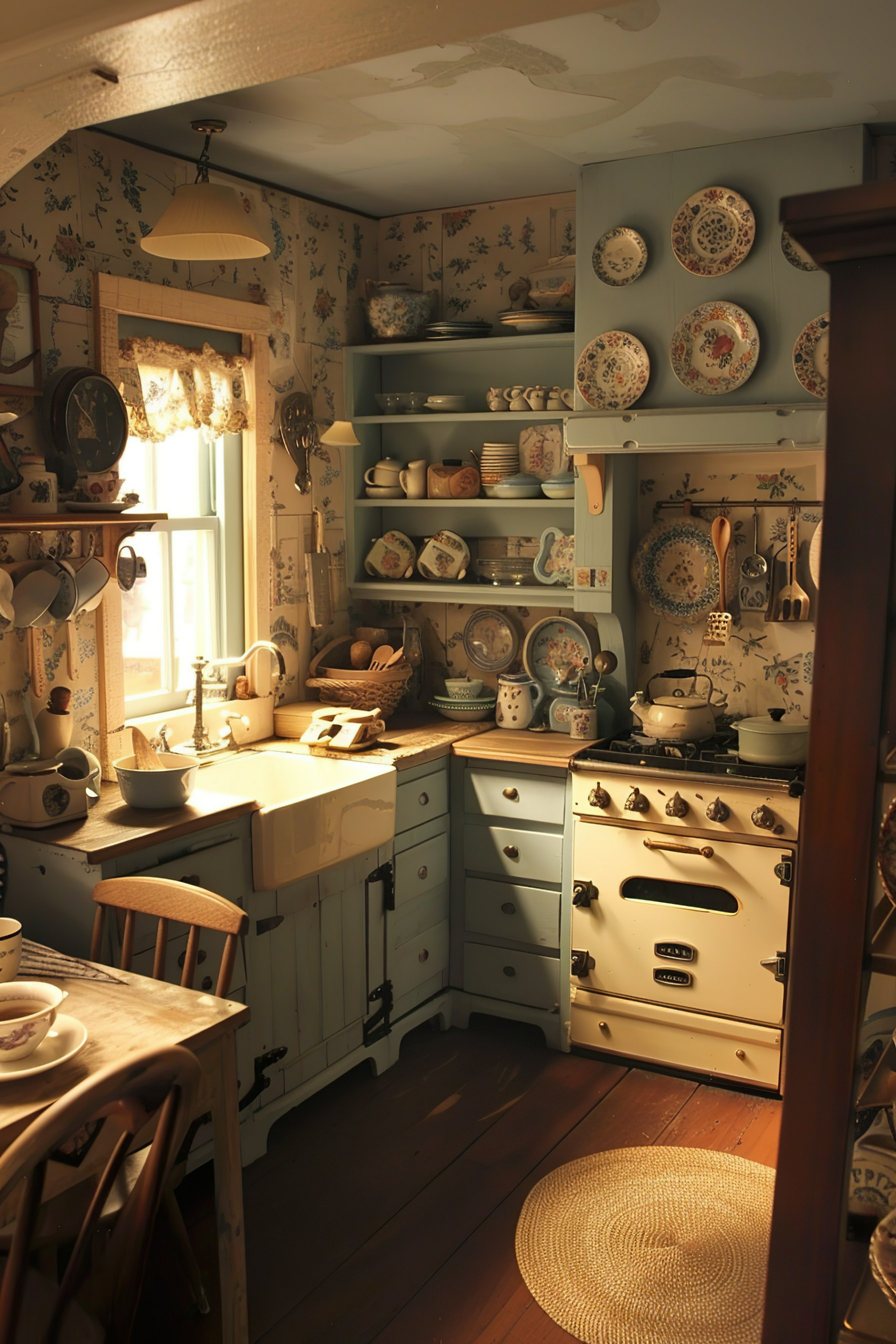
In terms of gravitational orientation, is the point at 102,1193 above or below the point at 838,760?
below

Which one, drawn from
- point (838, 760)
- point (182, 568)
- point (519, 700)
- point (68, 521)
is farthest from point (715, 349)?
point (838, 760)

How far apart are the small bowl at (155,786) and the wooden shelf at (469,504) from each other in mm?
1434

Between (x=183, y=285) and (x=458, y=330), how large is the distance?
3.09ft

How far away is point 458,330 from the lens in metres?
3.77

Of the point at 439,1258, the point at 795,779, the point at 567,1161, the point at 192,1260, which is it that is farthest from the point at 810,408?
the point at 192,1260

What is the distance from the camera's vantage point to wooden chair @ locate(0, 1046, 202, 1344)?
1.34m

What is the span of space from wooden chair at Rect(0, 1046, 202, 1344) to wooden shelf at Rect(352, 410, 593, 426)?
8.12ft

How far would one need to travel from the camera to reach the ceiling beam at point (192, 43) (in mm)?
1591

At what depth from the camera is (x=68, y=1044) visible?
5.75ft

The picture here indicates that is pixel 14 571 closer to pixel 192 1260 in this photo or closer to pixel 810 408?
pixel 192 1260

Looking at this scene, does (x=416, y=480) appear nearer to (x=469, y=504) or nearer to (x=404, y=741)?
(x=469, y=504)

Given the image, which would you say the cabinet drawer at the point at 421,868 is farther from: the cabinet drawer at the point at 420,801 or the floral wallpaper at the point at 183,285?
the floral wallpaper at the point at 183,285

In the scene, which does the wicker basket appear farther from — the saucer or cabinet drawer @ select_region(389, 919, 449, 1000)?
the saucer

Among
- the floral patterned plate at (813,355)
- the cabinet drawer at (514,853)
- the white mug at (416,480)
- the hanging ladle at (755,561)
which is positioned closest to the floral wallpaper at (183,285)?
the white mug at (416,480)
